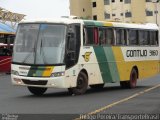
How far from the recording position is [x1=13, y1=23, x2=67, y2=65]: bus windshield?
20.9 m

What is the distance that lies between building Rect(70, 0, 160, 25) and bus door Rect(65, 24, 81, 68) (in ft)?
280

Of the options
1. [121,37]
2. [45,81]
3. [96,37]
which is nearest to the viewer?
[45,81]

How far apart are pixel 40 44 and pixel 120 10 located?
9694 cm

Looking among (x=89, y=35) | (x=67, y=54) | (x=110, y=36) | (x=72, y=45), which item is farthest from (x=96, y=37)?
(x=67, y=54)

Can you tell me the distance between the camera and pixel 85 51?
2253 cm

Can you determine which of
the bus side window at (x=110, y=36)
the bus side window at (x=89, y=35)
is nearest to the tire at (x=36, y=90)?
the bus side window at (x=89, y=35)

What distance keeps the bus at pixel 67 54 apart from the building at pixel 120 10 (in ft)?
270

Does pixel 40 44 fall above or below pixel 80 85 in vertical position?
above

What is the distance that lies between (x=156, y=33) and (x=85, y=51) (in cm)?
861

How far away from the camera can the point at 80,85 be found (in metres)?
22.2

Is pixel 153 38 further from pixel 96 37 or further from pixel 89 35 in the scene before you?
pixel 89 35

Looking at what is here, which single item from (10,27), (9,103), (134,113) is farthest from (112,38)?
(10,27)

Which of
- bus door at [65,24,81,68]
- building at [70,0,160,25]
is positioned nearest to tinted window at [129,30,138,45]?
bus door at [65,24,81,68]

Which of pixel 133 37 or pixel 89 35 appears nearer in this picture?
pixel 89 35
